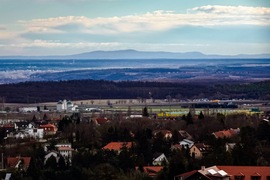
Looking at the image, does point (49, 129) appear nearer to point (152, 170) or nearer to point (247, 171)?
point (152, 170)

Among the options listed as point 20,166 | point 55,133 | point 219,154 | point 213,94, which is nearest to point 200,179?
point 219,154

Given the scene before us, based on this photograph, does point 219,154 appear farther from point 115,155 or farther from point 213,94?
point 213,94

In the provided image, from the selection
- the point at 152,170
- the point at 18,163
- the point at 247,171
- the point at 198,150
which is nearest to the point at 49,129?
the point at 18,163

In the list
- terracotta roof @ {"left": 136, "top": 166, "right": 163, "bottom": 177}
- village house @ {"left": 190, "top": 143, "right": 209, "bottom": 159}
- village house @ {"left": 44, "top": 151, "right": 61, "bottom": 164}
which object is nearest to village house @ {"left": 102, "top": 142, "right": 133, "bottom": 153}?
village house @ {"left": 44, "top": 151, "right": 61, "bottom": 164}

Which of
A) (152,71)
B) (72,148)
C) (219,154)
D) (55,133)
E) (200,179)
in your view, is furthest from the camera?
(152,71)

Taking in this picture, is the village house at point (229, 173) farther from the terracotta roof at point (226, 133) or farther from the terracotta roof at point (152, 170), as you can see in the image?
the terracotta roof at point (226, 133)

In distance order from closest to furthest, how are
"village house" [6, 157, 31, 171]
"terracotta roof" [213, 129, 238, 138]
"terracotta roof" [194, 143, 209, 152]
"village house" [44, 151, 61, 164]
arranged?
"village house" [6, 157, 31, 171], "village house" [44, 151, 61, 164], "terracotta roof" [194, 143, 209, 152], "terracotta roof" [213, 129, 238, 138]

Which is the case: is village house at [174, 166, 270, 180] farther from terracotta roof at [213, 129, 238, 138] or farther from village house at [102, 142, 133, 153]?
terracotta roof at [213, 129, 238, 138]
